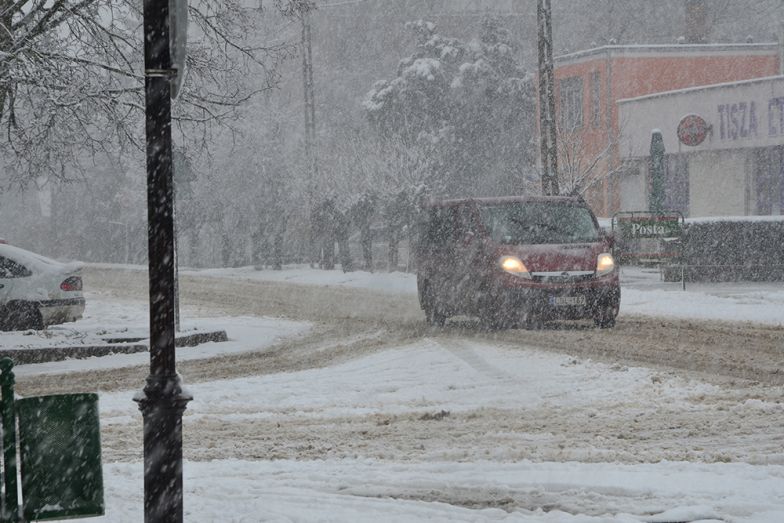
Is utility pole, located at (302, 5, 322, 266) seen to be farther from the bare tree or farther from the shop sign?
the bare tree

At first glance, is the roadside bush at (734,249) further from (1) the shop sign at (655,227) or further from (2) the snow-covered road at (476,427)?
(2) the snow-covered road at (476,427)

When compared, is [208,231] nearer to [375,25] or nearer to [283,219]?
[283,219]

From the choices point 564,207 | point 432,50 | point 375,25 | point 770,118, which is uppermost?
point 375,25

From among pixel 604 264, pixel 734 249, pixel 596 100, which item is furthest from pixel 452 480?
pixel 596 100

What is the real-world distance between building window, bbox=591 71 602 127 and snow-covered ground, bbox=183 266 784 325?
1100 centimetres

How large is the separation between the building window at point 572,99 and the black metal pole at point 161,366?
128ft

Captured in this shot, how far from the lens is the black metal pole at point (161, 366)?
16.1ft

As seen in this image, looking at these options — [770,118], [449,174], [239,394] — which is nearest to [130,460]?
[239,394]

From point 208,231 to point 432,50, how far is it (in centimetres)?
1662

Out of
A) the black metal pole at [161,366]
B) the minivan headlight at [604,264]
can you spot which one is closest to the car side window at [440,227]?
the minivan headlight at [604,264]

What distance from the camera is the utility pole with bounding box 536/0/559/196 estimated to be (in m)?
23.5

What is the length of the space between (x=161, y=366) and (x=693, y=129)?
3494 cm

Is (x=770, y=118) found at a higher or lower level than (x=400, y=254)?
Answer: higher

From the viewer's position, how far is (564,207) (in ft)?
54.2
